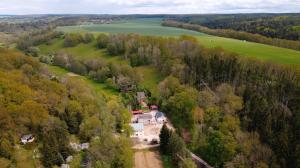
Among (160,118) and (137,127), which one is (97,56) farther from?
(137,127)

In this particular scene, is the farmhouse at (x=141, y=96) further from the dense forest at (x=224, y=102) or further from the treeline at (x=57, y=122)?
the treeline at (x=57, y=122)

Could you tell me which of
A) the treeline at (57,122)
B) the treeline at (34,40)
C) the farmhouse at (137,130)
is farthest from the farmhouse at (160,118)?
the treeline at (34,40)

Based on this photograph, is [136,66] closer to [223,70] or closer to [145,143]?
[223,70]

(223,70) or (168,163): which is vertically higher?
(223,70)

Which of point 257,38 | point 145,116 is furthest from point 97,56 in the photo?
point 257,38

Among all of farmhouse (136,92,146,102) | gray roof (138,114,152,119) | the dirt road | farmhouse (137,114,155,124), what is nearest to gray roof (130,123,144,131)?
farmhouse (137,114,155,124)

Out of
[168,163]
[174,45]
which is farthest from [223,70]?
[168,163]

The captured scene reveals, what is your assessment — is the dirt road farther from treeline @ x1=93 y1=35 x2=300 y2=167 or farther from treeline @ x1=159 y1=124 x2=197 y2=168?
treeline @ x1=93 y1=35 x2=300 y2=167
